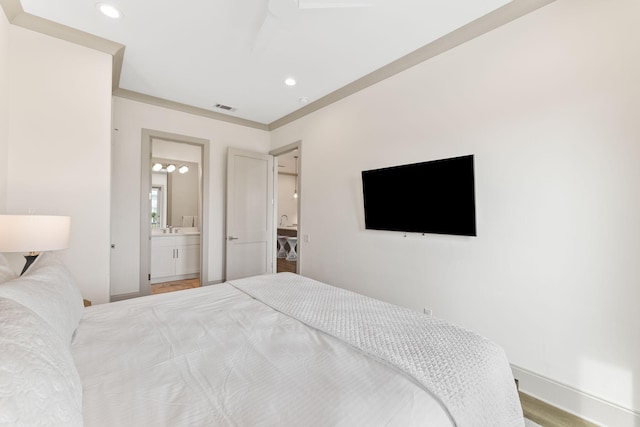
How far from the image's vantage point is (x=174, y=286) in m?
4.80

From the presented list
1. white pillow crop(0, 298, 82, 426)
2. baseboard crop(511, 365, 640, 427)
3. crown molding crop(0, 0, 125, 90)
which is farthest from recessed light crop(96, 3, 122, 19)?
baseboard crop(511, 365, 640, 427)

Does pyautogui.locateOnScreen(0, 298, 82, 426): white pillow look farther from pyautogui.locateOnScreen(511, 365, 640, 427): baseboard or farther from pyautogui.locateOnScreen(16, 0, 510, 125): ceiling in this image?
pyautogui.locateOnScreen(511, 365, 640, 427): baseboard

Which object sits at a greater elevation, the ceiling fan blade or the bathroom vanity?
the ceiling fan blade

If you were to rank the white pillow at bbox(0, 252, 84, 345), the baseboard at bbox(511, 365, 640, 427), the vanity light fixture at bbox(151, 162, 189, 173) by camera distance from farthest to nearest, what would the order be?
the vanity light fixture at bbox(151, 162, 189, 173), the baseboard at bbox(511, 365, 640, 427), the white pillow at bbox(0, 252, 84, 345)

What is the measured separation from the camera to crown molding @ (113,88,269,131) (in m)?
3.54

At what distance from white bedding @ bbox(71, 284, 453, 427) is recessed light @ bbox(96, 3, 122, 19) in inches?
89.6

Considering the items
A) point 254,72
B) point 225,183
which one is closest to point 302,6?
point 254,72

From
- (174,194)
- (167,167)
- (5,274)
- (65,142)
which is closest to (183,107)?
(65,142)

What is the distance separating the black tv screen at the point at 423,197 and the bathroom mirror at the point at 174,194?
14.2 ft

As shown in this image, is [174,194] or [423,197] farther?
[174,194]

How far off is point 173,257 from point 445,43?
5.17 metres

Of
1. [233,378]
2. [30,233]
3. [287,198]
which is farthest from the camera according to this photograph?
[287,198]

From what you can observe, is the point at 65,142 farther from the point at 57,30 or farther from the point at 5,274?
the point at 5,274

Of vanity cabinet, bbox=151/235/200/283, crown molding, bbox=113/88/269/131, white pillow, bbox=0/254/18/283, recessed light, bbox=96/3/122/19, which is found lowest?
vanity cabinet, bbox=151/235/200/283
